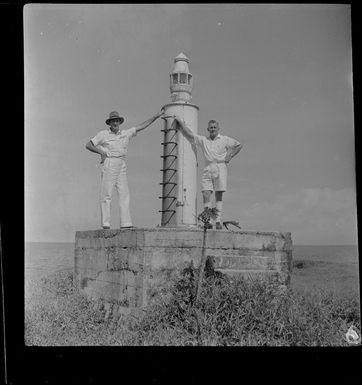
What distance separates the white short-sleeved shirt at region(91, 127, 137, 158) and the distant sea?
1.40 m

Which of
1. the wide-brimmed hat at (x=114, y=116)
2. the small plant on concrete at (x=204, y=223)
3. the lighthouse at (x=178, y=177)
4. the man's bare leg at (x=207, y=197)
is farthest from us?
the lighthouse at (x=178, y=177)

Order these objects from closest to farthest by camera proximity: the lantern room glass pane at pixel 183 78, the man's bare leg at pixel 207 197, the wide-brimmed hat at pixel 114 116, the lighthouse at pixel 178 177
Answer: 1. the wide-brimmed hat at pixel 114 116
2. the lantern room glass pane at pixel 183 78
3. the man's bare leg at pixel 207 197
4. the lighthouse at pixel 178 177

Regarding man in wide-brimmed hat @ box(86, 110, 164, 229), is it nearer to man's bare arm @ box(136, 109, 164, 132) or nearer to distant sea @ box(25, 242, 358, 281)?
man's bare arm @ box(136, 109, 164, 132)

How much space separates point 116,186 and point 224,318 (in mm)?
2242

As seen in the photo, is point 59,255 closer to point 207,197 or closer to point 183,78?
point 207,197

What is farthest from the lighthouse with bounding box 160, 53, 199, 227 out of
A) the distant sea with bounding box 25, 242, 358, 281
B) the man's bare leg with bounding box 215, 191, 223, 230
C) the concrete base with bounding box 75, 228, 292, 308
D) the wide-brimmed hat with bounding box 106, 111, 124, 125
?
the distant sea with bounding box 25, 242, 358, 281

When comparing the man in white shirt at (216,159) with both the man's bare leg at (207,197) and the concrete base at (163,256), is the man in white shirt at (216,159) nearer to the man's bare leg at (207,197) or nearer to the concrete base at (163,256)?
the man's bare leg at (207,197)

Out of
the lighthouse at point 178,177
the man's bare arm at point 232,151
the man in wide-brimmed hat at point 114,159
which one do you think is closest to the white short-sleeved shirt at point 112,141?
the man in wide-brimmed hat at point 114,159

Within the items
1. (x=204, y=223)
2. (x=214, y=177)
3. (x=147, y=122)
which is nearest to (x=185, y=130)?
(x=147, y=122)

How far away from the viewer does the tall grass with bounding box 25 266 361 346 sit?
855cm

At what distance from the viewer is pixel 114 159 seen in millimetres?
9492

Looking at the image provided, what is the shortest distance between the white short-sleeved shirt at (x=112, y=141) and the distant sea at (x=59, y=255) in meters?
1.40

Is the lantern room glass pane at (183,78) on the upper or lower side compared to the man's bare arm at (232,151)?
upper

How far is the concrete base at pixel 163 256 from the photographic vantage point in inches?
348
